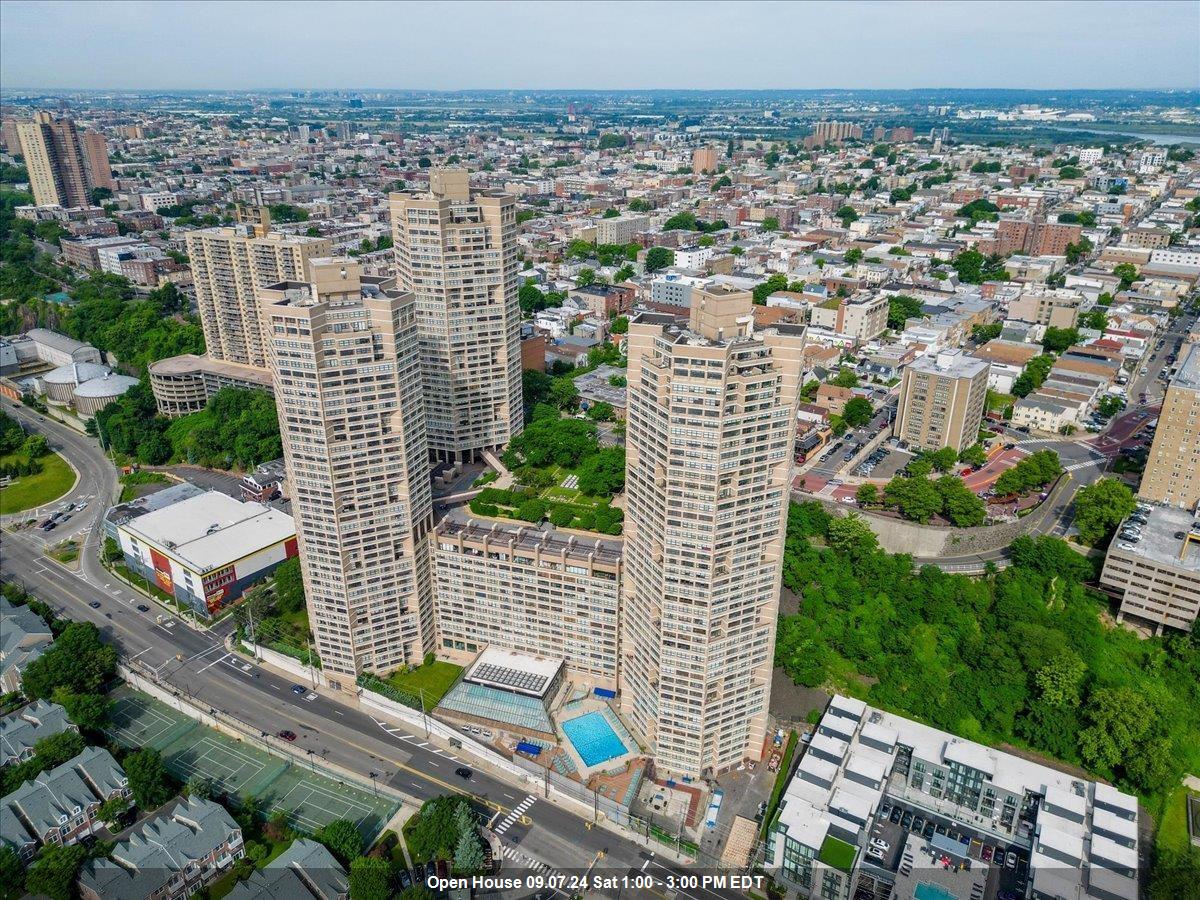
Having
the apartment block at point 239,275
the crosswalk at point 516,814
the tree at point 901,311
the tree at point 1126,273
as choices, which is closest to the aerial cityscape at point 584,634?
the crosswalk at point 516,814

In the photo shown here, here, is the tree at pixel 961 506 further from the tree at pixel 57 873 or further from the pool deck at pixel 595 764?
the tree at pixel 57 873

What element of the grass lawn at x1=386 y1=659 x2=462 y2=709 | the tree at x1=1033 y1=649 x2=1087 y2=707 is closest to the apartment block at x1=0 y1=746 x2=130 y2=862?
the grass lawn at x1=386 y1=659 x2=462 y2=709

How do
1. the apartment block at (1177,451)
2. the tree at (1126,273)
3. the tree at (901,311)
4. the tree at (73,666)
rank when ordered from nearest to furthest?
the tree at (73,666)
the apartment block at (1177,451)
the tree at (901,311)
the tree at (1126,273)

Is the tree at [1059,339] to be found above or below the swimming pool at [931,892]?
above

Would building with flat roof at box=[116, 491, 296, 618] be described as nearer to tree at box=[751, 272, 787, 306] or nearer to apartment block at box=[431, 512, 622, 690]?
apartment block at box=[431, 512, 622, 690]

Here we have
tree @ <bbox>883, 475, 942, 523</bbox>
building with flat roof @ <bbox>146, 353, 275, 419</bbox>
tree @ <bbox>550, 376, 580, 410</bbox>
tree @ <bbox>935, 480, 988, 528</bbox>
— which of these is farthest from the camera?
building with flat roof @ <bbox>146, 353, 275, 419</bbox>

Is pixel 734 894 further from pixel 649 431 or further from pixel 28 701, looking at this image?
pixel 28 701
